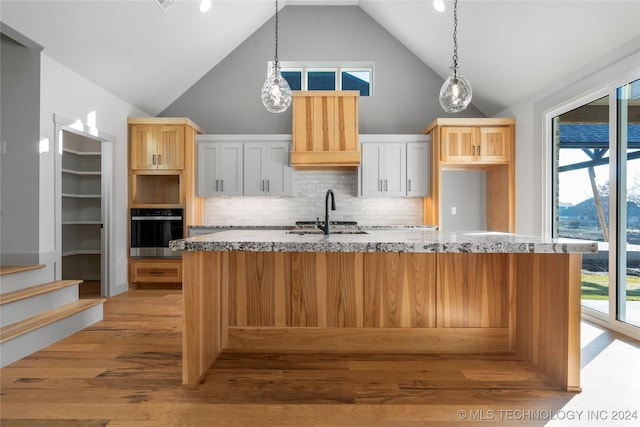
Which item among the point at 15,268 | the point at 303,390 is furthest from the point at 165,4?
the point at 303,390

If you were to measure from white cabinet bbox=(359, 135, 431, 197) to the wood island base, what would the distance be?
276 centimetres

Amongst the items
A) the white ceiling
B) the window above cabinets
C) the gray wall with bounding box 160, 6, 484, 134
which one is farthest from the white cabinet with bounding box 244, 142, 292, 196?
the white ceiling

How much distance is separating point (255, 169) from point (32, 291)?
292 centimetres

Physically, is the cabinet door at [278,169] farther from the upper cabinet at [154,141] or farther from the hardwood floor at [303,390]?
the hardwood floor at [303,390]

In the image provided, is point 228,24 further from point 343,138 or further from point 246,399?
point 246,399

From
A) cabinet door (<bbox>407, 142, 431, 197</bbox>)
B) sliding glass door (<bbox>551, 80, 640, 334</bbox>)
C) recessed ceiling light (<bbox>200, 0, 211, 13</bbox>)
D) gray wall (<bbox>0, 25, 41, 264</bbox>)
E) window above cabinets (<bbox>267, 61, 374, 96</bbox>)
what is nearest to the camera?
sliding glass door (<bbox>551, 80, 640, 334</bbox>)

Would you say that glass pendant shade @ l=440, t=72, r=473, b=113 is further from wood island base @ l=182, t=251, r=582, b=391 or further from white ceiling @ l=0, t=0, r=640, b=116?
white ceiling @ l=0, t=0, r=640, b=116

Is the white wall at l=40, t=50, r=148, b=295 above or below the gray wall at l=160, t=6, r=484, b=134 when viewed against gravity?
below

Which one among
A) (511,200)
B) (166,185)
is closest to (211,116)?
(166,185)

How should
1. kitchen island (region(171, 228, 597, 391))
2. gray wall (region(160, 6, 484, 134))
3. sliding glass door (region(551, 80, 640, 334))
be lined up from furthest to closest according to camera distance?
gray wall (region(160, 6, 484, 134)) → sliding glass door (region(551, 80, 640, 334)) → kitchen island (region(171, 228, 597, 391))

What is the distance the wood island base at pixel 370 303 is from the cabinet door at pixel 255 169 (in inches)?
108

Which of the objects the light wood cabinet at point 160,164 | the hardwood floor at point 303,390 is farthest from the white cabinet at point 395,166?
the hardwood floor at point 303,390

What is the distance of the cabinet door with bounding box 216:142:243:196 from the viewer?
5.17 meters

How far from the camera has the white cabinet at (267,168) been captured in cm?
517
